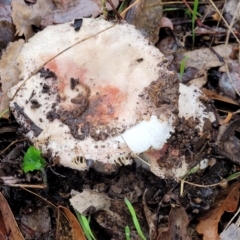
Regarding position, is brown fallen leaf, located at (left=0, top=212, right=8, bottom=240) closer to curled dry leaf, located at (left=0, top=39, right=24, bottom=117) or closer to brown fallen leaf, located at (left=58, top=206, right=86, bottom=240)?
brown fallen leaf, located at (left=58, top=206, right=86, bottom=240)

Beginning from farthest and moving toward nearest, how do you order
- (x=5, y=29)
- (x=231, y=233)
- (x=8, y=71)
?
(x=5, y=29)
(x=8, y=71)
(x=231, y=233)

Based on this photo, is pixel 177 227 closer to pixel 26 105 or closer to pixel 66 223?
pixel 66 223

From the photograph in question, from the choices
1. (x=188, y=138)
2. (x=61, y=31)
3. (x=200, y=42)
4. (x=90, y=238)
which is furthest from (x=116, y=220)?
(x=200, y=42)

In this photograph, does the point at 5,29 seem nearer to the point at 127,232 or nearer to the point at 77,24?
the point at 77,24

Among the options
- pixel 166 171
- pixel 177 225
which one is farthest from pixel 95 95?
pixel 177 225

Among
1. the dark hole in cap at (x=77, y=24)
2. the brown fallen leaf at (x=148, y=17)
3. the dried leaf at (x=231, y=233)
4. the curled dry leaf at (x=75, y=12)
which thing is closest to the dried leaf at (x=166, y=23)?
the brown fallen leaf at (x=148, y=17)

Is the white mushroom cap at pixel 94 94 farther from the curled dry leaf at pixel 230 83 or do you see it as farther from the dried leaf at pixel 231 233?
the curled dry leaf at pixel 230 83

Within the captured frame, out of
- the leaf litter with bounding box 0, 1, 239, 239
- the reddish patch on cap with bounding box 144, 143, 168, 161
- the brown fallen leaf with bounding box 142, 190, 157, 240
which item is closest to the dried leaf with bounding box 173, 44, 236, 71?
the leaf litter with bounding box 0, 1, 239, 239
